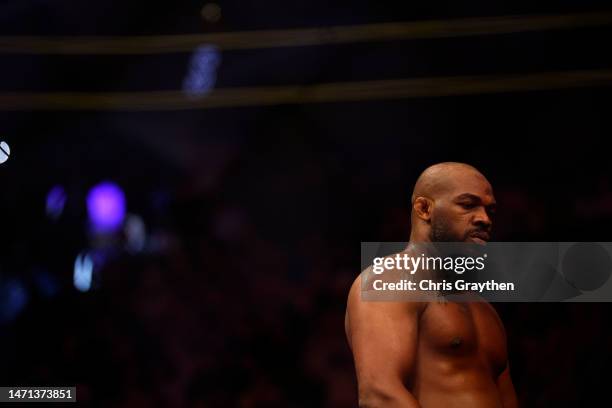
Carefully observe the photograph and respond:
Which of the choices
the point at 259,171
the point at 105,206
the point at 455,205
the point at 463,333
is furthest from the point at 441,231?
the point at 105,206

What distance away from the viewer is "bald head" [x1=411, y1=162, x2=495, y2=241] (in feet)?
6.13

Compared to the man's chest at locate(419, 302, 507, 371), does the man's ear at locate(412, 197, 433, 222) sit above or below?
above

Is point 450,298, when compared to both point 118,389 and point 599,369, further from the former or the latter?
point 118,389

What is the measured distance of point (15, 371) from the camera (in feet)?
9.39

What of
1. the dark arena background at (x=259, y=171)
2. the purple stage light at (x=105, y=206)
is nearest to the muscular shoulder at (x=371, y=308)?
the dark arena background at (x=259, y=171)

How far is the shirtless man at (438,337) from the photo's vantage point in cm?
174

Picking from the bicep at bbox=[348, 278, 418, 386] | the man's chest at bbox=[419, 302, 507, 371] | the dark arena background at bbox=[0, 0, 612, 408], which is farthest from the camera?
the dark arena background at bbox=[0, 0, 612, 408]

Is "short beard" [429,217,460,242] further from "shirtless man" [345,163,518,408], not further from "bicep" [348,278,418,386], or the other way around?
"bicep" [348,278,418,386]

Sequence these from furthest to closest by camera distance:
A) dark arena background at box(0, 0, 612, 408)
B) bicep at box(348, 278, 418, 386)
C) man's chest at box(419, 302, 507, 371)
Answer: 1. dark arena background at box(0, 0, 612, 408)
2. man's chest at box(419, 302, 507, 371)
3. bicep at box(348, 278, 418, 386)

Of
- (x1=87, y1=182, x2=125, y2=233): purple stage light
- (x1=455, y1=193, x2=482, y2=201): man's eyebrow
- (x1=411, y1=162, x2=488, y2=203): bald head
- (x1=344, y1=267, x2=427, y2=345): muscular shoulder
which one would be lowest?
(x1=344, y1=267, x2=427, y2=345): muscular shoulder

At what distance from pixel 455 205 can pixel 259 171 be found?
3.99 feet

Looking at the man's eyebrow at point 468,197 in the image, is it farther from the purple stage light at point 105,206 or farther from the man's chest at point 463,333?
the purple stage light at point 105,206

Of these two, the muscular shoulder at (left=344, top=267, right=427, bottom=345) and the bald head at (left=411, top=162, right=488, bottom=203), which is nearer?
the muscular shoulder at (left=344, top=267, right=427, bottom=345)

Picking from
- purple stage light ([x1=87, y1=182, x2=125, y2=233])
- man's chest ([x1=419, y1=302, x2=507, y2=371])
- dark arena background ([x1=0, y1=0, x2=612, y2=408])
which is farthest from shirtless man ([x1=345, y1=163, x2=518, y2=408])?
purple stage light ([x1=87, y1=182, x2=125, y2=233])
